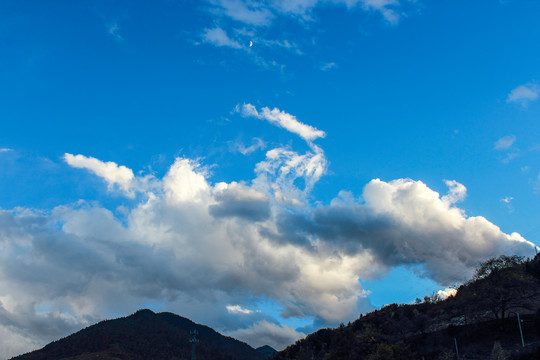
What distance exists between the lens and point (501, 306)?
2739 inches

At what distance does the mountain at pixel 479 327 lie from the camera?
65.3m

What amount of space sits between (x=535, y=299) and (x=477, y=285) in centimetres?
1695

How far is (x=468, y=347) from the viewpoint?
230ft

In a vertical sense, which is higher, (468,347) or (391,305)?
(391,305)

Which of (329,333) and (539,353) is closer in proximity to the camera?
(539,353)

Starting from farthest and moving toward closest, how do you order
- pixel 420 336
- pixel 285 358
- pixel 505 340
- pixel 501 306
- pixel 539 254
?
1. pixel 285 358
2. pixel 539 254
3. pixel 420 336
4. pixel 501 306
5. pixel 505 340

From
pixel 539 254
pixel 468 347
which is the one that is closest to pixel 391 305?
pixel 539 254

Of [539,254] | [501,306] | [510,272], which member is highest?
[539,254]

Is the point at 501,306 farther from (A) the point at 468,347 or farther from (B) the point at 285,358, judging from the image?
(B) the point at 285,358

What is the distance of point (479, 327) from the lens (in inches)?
3029

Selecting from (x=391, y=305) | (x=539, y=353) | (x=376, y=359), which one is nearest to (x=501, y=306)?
(x=539, y=353)

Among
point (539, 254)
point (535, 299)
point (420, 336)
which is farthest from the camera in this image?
point (539, 254)

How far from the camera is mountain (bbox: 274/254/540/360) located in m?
65.3

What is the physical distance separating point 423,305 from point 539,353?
85.1 m
